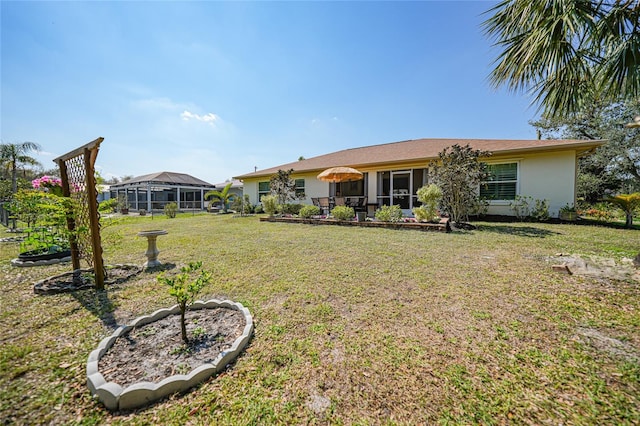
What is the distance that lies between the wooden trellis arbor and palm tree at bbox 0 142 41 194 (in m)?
12.8

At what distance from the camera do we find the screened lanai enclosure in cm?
2208

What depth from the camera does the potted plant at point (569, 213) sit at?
8484 mm

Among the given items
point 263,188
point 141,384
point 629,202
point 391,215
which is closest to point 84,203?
point 141,384

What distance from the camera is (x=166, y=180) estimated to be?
22.3 metres

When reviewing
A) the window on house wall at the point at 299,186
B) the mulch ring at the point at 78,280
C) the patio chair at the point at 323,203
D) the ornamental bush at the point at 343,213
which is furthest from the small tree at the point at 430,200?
the window on house wall at the point at 299,186

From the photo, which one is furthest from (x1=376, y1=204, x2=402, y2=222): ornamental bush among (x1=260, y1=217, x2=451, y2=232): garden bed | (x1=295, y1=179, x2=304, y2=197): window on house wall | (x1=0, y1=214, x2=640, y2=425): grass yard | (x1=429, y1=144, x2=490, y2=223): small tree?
(x1=295, y1=179, x2=304, y2=197): window on house wall

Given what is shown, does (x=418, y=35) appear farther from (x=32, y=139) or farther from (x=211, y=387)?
(x=32, y=139)

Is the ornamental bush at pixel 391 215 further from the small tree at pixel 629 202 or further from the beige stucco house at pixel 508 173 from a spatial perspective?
the small tree at pixel 629 202

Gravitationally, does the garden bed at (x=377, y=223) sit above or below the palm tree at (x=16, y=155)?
below

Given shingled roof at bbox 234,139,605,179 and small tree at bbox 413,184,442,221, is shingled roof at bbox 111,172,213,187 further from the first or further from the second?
small tree at bbox 413,184,442,221

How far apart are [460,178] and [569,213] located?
4.80 m

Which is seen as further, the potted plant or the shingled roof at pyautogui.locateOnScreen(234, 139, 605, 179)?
the potted plant

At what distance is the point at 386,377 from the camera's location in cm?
169

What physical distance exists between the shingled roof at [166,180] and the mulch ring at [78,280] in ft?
66.3
